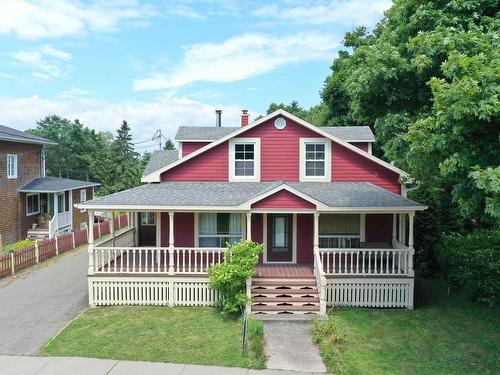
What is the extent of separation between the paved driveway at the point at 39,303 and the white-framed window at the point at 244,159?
7.24 m

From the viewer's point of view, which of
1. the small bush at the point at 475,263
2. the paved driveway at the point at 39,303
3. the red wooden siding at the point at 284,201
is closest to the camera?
the paved driveway at the point at 39,303

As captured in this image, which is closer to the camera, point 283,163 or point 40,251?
point 283,163

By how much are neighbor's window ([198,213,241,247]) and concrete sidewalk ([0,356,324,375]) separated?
270 inches

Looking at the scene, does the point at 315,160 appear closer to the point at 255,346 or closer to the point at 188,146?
the point at 188,146

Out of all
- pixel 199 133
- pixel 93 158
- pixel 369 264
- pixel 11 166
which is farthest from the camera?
pixel 93 158

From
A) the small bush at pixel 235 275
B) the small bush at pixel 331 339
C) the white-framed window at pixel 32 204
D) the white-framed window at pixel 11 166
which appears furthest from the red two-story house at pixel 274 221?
the white-framed window at pixel 32 204

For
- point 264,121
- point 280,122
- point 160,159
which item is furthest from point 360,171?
point 160,159

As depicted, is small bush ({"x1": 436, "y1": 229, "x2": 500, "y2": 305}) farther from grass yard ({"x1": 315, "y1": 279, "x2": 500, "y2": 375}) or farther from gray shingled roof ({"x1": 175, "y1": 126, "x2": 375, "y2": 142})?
gray shingled roof ({"x1": 175, "y1": 126, "x2": 375, "y2": 142})

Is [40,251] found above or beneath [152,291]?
above

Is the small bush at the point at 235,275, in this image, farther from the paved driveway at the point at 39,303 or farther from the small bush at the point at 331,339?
the paved driveway at the point at 39,303

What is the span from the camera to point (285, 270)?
14.9 meters

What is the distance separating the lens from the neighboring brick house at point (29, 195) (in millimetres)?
25750

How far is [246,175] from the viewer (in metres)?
16.8

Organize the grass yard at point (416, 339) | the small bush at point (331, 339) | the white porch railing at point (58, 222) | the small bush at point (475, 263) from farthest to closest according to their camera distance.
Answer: the white porch railing at point (58, 222) < the small bush at point (475, 263) < the small bush at point (331, 339) < the grass yard at point (416, 339)
